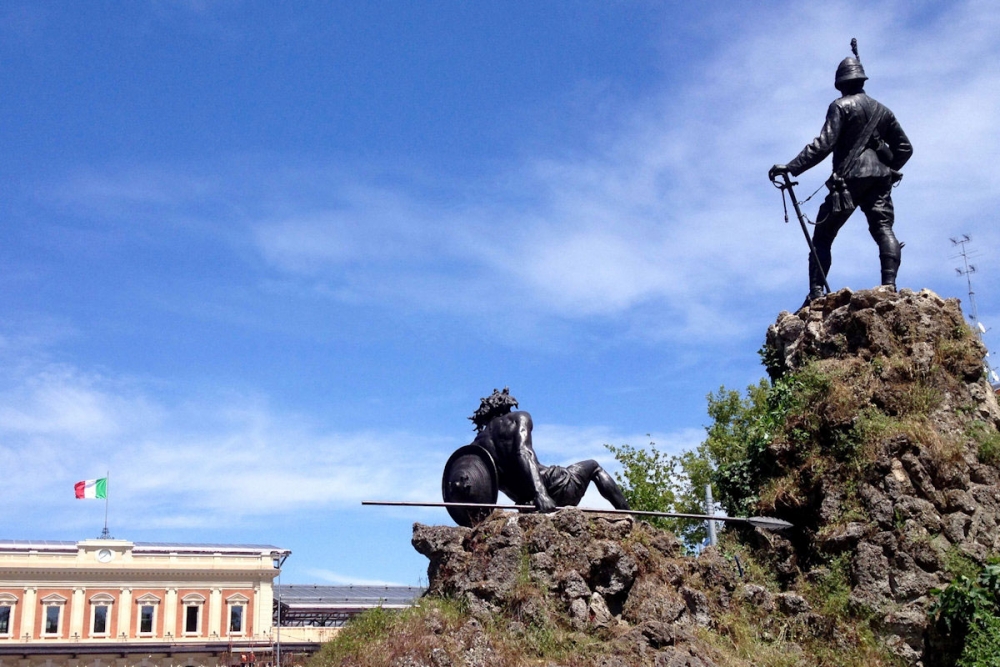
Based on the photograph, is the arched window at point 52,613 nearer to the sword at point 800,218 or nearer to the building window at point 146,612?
the building window at point 146,612

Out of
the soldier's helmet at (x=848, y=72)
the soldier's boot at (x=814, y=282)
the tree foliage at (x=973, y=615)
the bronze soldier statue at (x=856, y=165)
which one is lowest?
the tree foliage at (x=973, y=615)

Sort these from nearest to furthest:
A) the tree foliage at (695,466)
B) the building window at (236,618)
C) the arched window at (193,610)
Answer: the tree foliage at (695,466), the arched window at (193,610), the building window at (236,618)

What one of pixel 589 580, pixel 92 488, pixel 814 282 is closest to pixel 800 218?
pixel 814 282

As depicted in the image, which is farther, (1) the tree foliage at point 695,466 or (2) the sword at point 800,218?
(1) the tree foliage at point 695,466

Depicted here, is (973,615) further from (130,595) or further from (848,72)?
(130,595)

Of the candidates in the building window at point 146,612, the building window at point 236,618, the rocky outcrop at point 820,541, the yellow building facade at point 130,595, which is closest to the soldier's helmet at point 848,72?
the rocky outcrop at point 820,541

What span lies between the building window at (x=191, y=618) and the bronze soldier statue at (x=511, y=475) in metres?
56.8

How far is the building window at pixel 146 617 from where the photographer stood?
65.0 meters

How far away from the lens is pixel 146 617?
6519 cm

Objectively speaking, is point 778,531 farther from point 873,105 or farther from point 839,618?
point 873,105

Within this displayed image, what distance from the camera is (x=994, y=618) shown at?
11.3m

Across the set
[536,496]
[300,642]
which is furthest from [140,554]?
[536,496]

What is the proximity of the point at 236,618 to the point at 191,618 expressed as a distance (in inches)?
103

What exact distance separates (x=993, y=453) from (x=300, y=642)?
45363 millimetres
